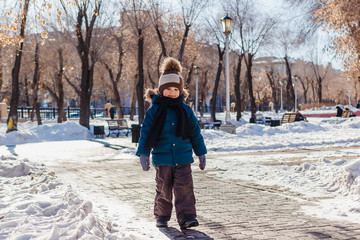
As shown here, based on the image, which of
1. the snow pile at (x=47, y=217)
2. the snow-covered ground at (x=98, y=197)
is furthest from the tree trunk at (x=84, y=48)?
the snow pile at (x=47, y=217)

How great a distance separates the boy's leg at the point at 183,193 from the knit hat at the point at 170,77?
0.84 metres

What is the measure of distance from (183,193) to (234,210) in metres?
0.99

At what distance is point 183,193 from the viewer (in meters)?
4.16

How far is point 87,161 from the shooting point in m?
11.0

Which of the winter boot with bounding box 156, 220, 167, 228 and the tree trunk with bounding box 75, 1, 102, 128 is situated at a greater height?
the tree trunk with bounding box 75, 1, 102, 128

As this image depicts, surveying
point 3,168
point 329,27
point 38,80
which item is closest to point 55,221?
A: point 3,168

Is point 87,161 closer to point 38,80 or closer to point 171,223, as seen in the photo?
point 171,223

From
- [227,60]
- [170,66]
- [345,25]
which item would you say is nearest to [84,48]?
[227,60]

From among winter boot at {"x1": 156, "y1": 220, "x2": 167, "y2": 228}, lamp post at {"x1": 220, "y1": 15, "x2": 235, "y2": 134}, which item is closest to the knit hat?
winter boot at {"x1": 156, "y1": 220, "x2": 167, "y2": 228}

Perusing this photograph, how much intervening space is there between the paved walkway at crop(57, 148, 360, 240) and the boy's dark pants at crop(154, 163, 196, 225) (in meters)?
0.19

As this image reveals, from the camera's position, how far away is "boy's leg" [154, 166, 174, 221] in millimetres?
4199

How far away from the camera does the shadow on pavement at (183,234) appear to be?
379cm

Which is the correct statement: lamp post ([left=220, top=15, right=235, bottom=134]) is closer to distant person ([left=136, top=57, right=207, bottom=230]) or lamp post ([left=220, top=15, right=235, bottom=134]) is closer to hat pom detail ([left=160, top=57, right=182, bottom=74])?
hat pom detail ([left=160, top=57, right=182, bottom=74])

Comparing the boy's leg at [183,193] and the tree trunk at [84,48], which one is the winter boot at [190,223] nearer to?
the boy's leg at [183,193]
